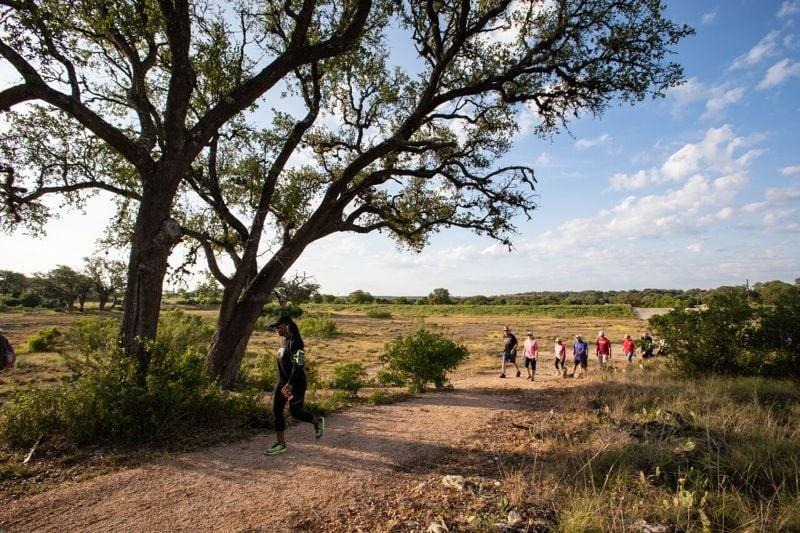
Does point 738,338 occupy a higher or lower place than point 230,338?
lower

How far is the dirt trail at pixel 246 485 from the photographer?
4.56 m

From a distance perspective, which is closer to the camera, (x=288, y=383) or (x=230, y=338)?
(x=288, y=383)

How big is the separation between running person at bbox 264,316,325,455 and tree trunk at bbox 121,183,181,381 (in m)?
2.67

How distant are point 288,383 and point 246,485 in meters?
1.62

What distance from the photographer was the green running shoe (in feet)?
21.9

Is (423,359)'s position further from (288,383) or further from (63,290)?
(63,290)

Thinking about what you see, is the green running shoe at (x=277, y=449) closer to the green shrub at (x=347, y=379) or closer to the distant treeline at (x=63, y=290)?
the green shrub at (x=347, y=379)

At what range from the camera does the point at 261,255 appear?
451 inches

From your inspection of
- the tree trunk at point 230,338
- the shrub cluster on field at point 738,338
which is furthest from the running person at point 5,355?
the shrub cluster on field at point 738,338

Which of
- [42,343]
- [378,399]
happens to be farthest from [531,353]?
[42,343]

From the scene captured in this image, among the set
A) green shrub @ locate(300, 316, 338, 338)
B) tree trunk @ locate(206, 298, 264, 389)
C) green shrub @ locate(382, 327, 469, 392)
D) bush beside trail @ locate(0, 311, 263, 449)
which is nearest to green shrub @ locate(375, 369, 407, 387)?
green shrub @ locate(382, 327, 469, 392)

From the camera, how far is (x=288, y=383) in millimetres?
6789

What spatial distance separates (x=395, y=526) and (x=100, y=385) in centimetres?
520

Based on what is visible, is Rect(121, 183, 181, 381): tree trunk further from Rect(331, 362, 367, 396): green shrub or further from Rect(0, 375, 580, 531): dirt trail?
Rect(331, 362, 367, 396): green shrub
